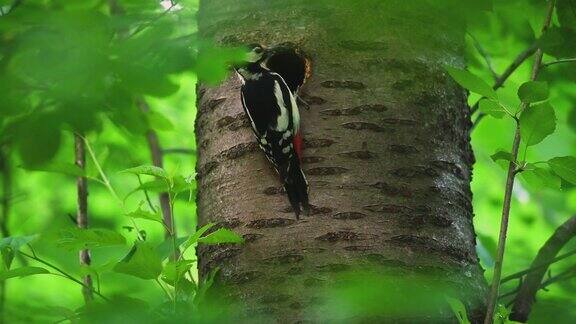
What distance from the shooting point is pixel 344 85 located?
2172mm

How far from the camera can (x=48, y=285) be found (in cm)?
371

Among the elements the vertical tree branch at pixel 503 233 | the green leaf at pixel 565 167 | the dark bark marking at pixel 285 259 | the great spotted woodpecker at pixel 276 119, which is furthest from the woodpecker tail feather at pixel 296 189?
the green leaf at pixel 565 167

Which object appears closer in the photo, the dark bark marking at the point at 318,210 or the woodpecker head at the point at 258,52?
the dark bark marking at the point at 318,210

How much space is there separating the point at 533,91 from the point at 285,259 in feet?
2.17

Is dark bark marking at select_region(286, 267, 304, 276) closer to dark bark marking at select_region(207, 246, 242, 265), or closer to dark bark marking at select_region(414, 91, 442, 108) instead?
dark bark marking at select_region(207, 246, 242, 265)

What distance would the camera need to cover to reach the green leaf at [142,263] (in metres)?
1.77

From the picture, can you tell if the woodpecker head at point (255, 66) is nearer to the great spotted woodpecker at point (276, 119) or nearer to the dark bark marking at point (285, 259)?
the great spotted woodpecker at point (276, 119)

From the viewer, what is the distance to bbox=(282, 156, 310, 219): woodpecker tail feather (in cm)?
200

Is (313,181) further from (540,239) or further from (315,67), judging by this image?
(540,239)

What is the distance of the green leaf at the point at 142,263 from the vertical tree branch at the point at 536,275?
0.94 m

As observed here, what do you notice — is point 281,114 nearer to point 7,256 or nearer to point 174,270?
point 174,270

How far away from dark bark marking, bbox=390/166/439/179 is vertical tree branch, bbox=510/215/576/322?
369 mm

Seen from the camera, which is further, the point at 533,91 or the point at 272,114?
the point at 272,114

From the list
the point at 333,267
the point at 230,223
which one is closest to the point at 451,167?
the point at 333,267
